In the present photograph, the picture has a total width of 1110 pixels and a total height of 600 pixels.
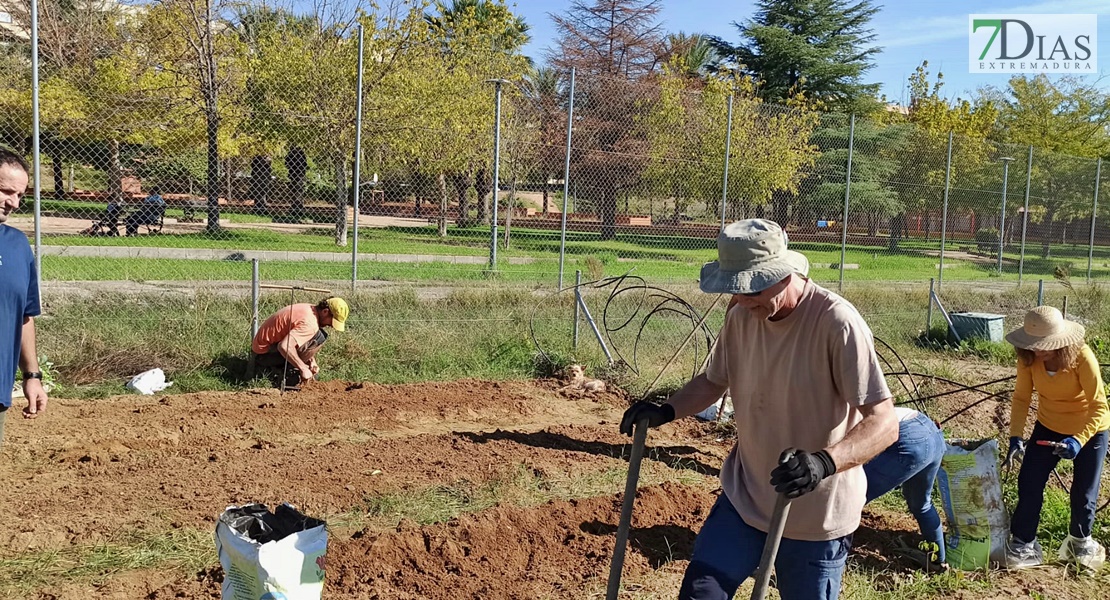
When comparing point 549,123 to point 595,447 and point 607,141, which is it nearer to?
point 607,141

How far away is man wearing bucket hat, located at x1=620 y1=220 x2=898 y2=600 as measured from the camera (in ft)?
7.81

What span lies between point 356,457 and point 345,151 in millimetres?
7490

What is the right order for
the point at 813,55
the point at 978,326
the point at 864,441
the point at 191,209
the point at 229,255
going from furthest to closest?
the point at 813,55
the point at 229,255
the point at 191,209
the point at 978,326
the point at 864,441

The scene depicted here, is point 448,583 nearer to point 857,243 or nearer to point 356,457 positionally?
point 356,457

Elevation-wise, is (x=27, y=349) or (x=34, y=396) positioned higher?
(x=27, y=349)

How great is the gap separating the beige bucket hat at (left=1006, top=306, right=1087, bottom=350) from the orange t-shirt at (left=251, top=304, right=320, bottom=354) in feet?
16.8

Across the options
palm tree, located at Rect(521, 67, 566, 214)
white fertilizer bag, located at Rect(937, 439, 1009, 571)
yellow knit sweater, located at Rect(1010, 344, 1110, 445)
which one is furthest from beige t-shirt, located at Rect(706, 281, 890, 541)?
palm tree, located at Rect(521, 67, 566, 214)

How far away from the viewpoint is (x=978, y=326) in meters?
10.2

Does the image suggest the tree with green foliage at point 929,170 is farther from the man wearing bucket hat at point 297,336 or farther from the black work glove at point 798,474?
the black work glove at point 798,474

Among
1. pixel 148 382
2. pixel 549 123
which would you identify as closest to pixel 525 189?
pixel 549 123

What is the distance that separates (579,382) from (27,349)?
5.20m

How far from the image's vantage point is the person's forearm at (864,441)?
7.73 ft

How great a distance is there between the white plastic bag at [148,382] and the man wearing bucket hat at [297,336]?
28.7 inches

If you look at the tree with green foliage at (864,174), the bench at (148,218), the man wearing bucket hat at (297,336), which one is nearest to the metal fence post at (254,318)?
the man wearing bucket hat at (297,336)
